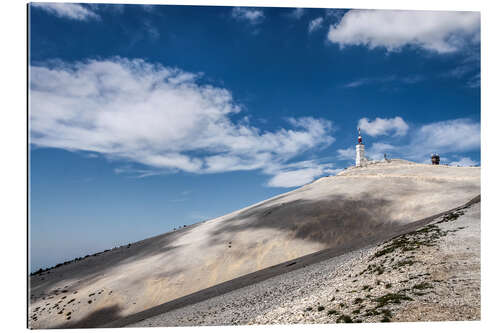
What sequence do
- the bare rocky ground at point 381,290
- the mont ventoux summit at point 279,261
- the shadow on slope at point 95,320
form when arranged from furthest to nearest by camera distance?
the shadow on slope at point 95,320 < the mont ventoux summit at point 279,261 < the bare rocky ground at point 381,290

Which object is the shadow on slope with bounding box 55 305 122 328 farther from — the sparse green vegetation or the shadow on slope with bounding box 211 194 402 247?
the sparse green vegetation

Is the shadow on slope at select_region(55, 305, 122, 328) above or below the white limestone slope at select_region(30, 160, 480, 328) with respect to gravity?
below

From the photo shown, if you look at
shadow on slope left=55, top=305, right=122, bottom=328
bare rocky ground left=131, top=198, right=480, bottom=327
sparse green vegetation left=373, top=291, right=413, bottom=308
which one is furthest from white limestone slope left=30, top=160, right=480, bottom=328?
sparse green vegetation left=373, top=291, right=413, bottom=308

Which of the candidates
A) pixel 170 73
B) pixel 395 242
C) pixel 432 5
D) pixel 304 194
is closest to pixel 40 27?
pixel 170 73

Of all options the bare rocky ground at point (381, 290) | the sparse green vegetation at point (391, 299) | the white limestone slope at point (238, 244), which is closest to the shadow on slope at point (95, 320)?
the white limestone slope at point (238, 244)

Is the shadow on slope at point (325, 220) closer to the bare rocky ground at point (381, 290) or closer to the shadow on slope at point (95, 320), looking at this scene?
the bare rocky ground at point (381, 290)
